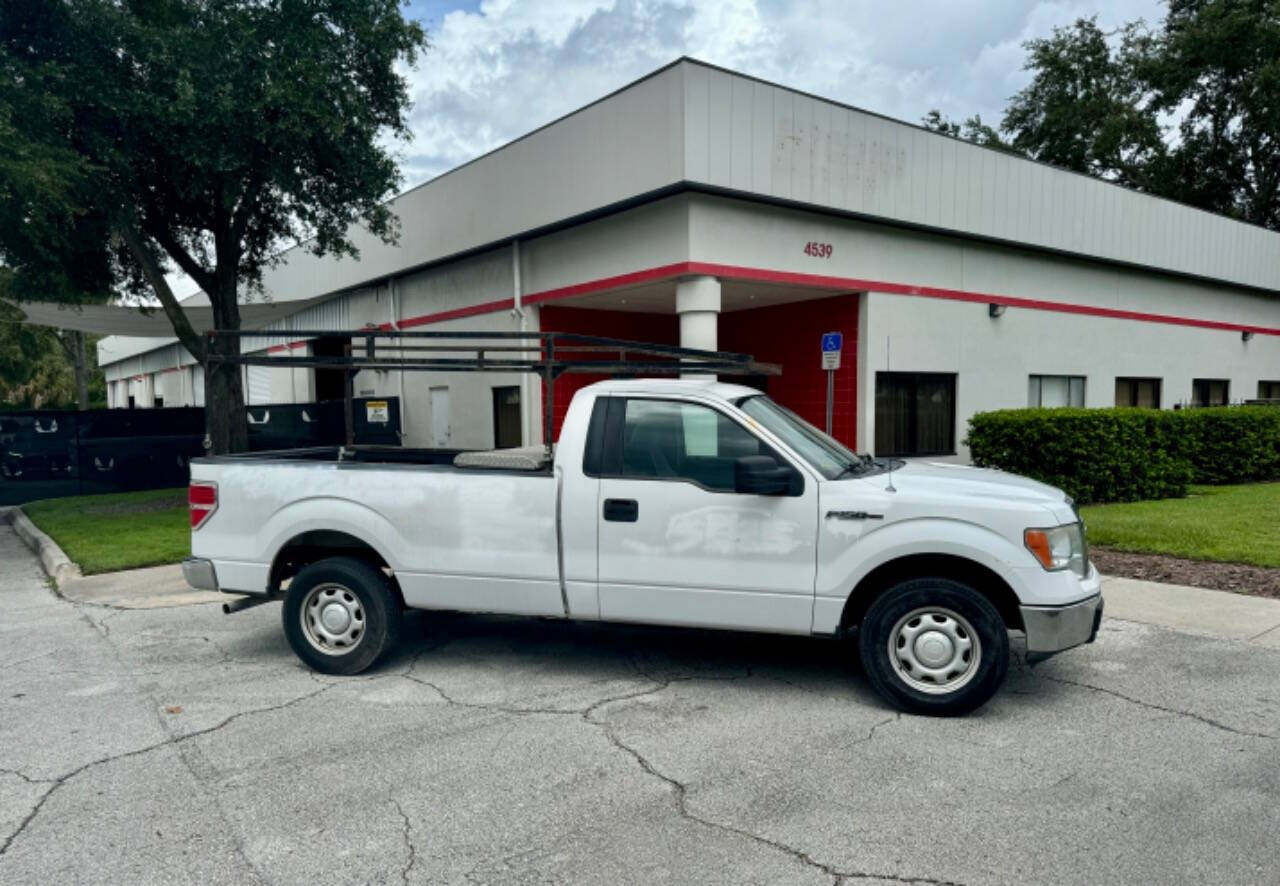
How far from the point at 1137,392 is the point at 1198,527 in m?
14.4

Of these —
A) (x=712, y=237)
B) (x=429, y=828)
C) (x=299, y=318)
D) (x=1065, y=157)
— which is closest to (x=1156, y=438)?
(x=712, y=237)

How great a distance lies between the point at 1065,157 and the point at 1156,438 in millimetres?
32156

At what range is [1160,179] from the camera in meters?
38.1

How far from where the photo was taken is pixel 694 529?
15.6 ft

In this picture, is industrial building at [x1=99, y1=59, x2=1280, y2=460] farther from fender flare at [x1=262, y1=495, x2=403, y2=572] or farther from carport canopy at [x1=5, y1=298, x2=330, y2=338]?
fender flare at [x1=262, y1=495, x2=403, y2=572]

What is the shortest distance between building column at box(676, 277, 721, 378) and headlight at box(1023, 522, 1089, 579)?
967cm

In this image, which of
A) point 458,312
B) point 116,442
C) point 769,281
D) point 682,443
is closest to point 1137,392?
point 769,281

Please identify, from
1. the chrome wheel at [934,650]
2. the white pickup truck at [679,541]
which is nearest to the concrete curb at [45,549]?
the white pickup truck at [679,541]

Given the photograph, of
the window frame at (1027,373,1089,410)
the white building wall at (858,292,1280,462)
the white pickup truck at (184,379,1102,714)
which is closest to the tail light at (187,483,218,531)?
the white pickup truck at (184,379,1102,714)

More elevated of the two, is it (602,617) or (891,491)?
(891,491)

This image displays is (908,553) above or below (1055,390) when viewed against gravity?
below

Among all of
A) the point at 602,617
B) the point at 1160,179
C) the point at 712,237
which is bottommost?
the point at 602,617

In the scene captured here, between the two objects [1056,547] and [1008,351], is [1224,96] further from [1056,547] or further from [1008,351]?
[1056,547]

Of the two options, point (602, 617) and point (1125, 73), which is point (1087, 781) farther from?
point (1125, 73)
